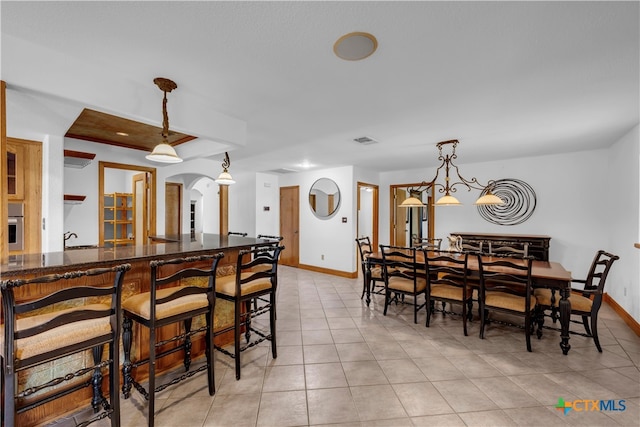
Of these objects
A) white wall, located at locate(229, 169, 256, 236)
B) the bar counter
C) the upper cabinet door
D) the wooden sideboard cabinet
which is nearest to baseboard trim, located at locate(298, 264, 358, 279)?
white wall, located at locate(229, 169, 256, 236)

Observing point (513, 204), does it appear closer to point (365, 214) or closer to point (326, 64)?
point (365, 214)

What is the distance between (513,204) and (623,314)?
6.87 ft

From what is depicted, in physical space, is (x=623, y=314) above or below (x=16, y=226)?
below

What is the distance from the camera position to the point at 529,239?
452cm

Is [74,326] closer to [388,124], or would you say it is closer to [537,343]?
[388,124]

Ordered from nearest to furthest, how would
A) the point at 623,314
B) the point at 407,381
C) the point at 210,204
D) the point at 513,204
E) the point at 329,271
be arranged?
the point at 407,381 < the point at 623,314 < the point at 513,204 < the point at 329,271 < the point at 210,204

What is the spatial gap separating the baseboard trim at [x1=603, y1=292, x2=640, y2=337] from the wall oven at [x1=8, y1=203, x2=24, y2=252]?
6310 millimetres

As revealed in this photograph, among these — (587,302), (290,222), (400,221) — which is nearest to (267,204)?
(290,222)

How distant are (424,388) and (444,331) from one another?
119cm

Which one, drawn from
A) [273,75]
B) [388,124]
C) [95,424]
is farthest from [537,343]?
[95,424]

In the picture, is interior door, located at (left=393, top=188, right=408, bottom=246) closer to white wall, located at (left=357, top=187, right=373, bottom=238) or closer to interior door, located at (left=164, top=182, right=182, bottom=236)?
white wall, located at (left=357, top=187, right=373, bottom=238)

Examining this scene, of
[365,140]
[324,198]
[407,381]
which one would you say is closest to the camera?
[407,381]

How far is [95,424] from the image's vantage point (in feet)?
5.88

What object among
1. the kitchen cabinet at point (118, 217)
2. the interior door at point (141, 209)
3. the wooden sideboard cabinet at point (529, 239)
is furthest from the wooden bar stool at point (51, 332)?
the wooden sideboard cabinet at point (529, 239)
